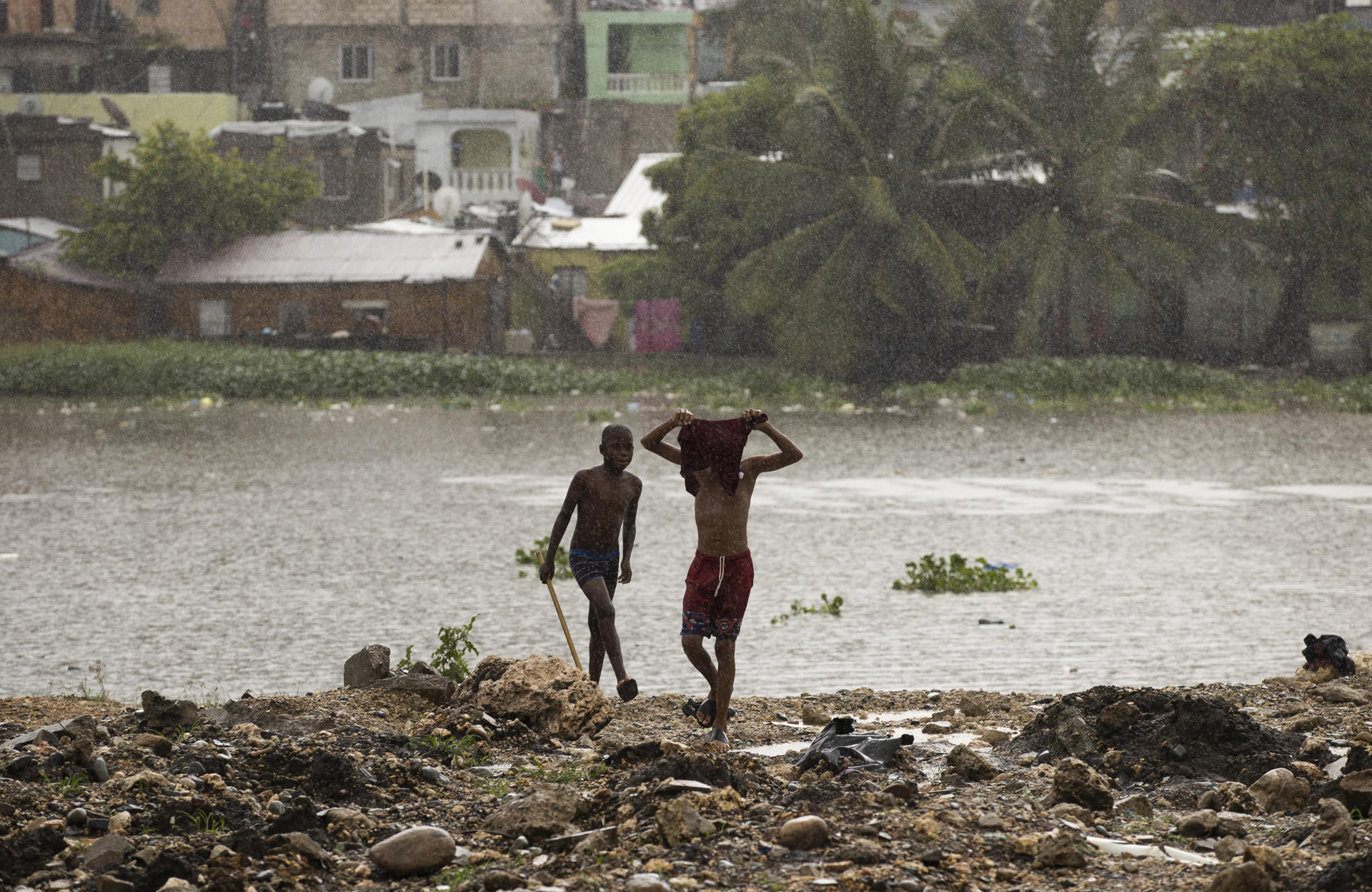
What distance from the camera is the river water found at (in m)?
8.35

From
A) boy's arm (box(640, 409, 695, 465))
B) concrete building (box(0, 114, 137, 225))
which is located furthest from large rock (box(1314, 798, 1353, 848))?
concrete building (box(0, 114, 137, 225))

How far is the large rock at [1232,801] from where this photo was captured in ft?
16.9

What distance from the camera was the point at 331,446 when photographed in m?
20.8

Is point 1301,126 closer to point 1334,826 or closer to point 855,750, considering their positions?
point 855,750

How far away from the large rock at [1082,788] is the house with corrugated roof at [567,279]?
3636 centimetres

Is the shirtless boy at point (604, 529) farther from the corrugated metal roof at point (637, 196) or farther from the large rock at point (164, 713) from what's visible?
the corrugated metal roof at point (637, 196)

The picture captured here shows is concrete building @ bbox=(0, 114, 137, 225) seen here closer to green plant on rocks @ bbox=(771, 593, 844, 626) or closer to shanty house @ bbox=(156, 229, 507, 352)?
shanty house @ bbox=(156, 229, 507, 352)

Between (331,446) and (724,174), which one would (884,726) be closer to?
(331,446)

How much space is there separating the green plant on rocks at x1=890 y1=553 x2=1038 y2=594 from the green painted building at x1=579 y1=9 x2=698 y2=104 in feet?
140

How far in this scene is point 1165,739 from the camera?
568 cm

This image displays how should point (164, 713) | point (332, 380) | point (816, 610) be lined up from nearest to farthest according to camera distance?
point (164, 713)
point (816, 610)
point (332, 380)

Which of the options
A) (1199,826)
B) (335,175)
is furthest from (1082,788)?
(335,175)

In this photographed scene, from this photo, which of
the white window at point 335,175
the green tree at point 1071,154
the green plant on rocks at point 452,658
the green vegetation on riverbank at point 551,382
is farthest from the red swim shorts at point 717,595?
the white window at point 335,175

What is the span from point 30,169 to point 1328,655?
44.3 meters
